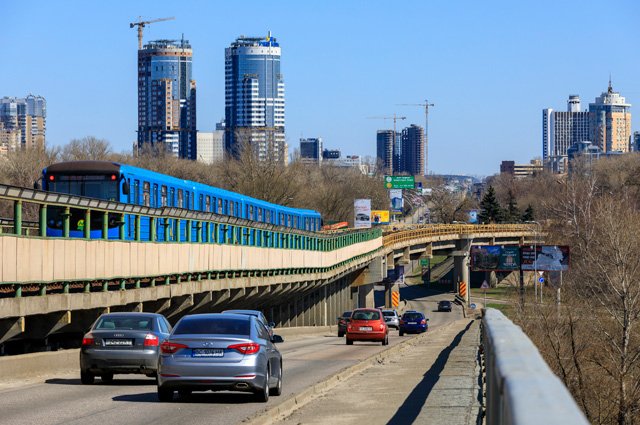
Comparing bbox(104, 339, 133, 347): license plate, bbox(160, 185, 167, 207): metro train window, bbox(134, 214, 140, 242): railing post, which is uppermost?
bbox(160, 185, 167, 207): metro train window

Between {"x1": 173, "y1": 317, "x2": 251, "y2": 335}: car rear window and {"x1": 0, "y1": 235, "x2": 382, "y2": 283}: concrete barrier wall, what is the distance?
7.57 meters

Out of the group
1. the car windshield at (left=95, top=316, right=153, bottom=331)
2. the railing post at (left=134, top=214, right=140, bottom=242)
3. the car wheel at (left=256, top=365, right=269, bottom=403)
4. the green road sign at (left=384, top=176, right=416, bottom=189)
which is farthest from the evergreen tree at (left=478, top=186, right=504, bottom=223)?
the car wheel at (left=256, top=365, right=269, bottom=403)

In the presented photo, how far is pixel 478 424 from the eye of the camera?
12.2 m

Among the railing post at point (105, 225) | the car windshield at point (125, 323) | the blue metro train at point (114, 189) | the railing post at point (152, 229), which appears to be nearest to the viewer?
the car windshield at point (125, 323)

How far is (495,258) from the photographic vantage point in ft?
392

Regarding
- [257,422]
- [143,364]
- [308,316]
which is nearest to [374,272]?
[308,316]

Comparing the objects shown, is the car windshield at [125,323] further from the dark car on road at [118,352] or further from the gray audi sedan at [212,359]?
the gray audi sedan at [212,359]

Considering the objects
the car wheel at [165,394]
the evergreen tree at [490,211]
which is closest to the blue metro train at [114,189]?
the car wheel at [165,394]

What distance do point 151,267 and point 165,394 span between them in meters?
17.9

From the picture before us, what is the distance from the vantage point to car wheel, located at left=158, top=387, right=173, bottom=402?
1692 centimetres

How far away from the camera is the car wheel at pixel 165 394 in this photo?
16.9m

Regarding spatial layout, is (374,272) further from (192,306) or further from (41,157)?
(192,306)

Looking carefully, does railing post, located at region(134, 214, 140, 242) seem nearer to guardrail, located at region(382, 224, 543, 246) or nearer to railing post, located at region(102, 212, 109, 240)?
railing post, located at region(102, 212, 109, 240)

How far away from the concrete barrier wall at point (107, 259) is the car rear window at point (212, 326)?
757cm
